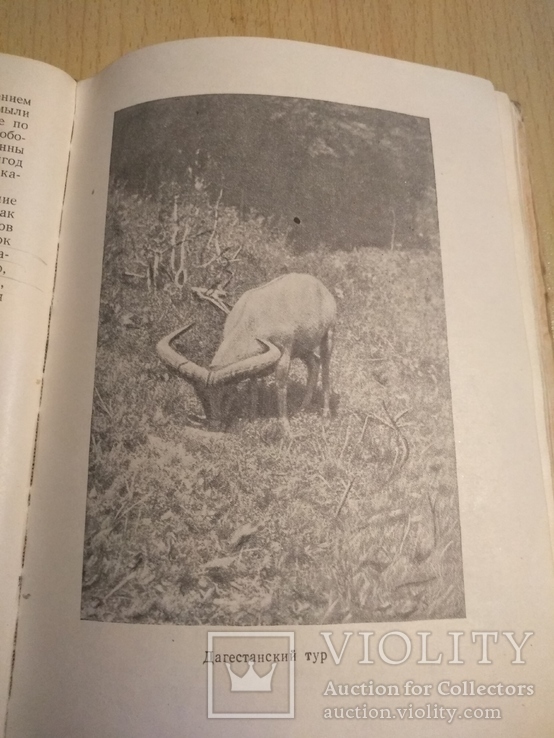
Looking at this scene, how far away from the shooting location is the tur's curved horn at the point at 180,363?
680 millimetres

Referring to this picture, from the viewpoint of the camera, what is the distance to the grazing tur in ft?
2.22

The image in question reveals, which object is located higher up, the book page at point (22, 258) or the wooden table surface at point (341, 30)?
the wooden table surface at point (341, 30)

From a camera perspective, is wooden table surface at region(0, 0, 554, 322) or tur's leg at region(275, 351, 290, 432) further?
wooden table surface at region(0, 0, 554, 322)

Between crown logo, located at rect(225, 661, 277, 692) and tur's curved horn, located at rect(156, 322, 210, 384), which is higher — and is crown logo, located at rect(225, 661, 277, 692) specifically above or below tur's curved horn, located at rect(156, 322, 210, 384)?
below

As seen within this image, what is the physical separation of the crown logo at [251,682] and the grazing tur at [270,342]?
0.79ft

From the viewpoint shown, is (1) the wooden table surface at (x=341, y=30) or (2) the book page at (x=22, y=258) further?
(1) the wooden table surface at (x=341, y=30)

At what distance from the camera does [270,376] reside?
0.68 m

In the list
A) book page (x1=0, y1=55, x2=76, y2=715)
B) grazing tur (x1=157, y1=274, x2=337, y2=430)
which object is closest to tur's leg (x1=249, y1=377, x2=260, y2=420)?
grazing tur (x1=157, y1=274, x2=337, y2=430)

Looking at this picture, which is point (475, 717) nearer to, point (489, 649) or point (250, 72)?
point (489, 649)

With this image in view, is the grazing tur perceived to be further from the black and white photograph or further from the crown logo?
the crown logo

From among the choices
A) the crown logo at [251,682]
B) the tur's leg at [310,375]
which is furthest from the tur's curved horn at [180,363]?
the crown logo at [251,682]

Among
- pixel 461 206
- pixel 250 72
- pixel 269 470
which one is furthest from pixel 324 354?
pixel 250 72

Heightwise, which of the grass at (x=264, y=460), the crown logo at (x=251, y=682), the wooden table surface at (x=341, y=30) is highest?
the wooden table surface at (x=341, y=30)

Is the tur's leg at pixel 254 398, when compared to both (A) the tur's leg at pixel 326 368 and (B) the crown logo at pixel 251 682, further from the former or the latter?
(B) the crown logo at pixel 251 682
